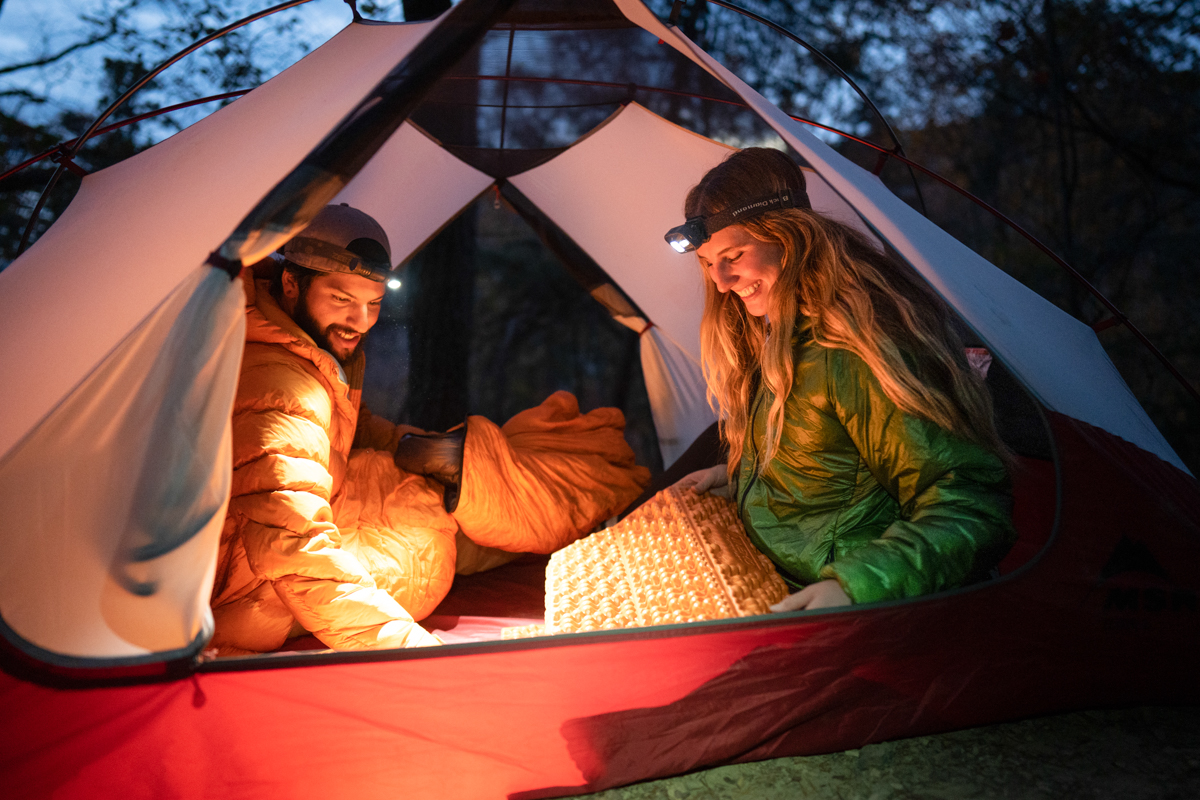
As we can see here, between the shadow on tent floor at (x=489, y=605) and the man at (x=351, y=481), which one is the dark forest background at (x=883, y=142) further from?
the shadow on tent floor at (x=489, y=605)

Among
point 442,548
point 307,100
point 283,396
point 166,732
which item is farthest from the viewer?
point 442,548

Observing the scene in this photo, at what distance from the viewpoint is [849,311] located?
4.91 ft

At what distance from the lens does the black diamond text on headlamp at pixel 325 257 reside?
1739mm

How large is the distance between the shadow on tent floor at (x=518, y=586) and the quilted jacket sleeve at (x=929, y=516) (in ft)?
0.58

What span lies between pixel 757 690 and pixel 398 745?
63cm

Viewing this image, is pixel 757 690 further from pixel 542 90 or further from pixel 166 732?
pixel 542 90

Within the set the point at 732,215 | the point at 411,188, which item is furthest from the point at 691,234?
the point at 411,188

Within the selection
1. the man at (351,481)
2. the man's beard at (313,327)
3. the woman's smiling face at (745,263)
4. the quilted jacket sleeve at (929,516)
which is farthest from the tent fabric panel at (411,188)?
the quilted jacket sleeve at (929,516)

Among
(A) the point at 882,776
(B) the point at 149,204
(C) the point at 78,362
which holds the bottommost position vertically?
(A) the point at 882,776

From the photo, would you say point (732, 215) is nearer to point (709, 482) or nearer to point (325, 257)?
point (709, 482)

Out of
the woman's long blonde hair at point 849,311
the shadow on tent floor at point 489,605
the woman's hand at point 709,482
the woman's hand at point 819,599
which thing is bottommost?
the shadow on tent floor at point 489,605

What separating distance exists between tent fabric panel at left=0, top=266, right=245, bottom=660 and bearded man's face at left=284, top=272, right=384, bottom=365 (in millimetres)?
602

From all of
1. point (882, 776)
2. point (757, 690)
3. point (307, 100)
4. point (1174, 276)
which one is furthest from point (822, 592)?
point (1174, 276)

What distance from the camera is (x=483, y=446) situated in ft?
6.83
